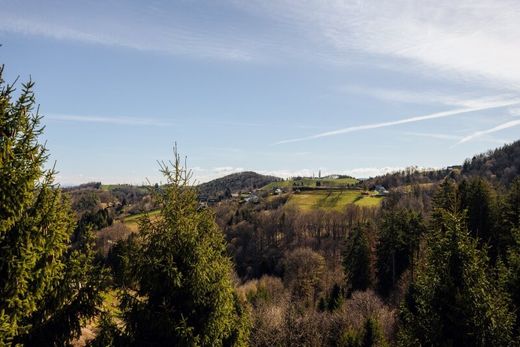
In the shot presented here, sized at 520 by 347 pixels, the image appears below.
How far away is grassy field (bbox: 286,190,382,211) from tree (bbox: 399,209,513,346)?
12566 centimetres

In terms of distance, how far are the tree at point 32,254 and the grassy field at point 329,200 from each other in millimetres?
131836

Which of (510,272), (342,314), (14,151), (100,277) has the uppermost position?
(14,151)

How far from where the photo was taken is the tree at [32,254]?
8.29m

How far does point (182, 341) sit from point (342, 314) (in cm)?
3256

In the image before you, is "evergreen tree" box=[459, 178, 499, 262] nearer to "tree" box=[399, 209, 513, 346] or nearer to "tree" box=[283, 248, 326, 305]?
"tree" box=[283, 248, 326, 305]

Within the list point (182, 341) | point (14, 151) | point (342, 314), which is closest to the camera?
point (14, 151)

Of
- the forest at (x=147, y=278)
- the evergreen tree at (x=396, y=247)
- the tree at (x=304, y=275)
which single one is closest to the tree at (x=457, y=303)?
the forest at (x=147, y=278)

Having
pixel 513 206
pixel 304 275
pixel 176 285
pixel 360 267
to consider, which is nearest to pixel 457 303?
pixel 176 285

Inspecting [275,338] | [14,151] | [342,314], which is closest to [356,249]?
[342,314]

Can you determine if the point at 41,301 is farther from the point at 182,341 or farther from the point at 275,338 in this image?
the point at 275,338

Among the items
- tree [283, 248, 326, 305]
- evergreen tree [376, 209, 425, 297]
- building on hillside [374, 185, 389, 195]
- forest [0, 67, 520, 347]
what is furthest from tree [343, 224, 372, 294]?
building on hillside [374, 185, 389, 195]

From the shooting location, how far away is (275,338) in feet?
113

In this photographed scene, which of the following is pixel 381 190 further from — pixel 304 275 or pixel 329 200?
pixel 304 275

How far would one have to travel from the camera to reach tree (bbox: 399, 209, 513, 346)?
508 inches
